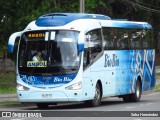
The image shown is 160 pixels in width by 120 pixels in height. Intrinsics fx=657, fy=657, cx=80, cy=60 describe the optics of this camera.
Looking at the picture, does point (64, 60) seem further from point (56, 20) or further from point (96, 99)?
point (96, 99)

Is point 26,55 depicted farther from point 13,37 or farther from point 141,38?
point 141,38

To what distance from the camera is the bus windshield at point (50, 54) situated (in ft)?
73.6

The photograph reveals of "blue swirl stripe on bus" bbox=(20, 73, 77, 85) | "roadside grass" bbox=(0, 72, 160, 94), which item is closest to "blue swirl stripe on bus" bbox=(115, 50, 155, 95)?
"blue swirl stripe on bus" bbox=(20, 73, 77, 85)

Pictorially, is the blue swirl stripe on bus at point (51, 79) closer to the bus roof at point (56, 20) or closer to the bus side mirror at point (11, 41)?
the bus side mirror at point (11, 41)

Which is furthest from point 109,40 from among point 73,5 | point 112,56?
point 73,5

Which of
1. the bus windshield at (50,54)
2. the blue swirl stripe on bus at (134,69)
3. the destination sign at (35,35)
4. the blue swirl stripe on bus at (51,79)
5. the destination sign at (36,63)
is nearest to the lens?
the blue swirl stripe on bus at (51,79)

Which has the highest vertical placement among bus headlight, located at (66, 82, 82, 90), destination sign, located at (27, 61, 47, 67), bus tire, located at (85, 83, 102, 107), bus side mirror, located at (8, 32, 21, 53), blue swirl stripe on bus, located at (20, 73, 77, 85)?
bus side mirror, located at (8, 32, 21, 53)

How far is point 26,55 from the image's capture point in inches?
905

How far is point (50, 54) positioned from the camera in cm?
2252

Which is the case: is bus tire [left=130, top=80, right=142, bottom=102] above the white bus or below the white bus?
below

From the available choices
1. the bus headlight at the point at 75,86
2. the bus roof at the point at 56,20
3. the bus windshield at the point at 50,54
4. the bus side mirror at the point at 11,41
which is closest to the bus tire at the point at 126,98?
the bus roof at the point at 56,20

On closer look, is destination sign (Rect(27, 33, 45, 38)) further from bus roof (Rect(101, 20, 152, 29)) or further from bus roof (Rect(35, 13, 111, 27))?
bus roof (Rect(101, 20, 152, 29))

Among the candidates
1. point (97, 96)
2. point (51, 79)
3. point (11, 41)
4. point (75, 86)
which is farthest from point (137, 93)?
point (11, 41)

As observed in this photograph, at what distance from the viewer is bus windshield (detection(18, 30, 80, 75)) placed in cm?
2242
